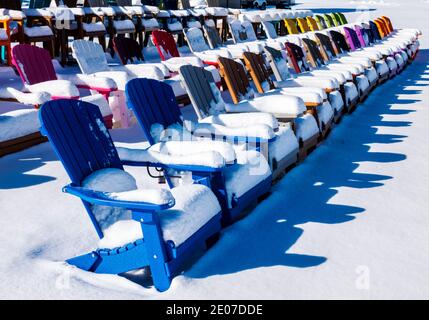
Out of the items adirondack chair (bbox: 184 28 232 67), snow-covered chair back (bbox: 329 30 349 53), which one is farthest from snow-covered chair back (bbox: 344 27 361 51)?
adirondack chair (bbox: 184 28 232 67)

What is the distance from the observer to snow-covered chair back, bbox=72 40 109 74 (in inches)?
266

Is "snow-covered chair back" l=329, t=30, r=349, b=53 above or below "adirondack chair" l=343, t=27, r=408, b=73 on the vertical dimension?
above

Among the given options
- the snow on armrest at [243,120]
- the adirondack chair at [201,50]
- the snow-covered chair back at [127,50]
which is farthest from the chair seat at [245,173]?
the adirondack chair at [201,50]

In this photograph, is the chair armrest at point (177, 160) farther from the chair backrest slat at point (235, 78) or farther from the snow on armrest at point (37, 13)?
the snow on armrest at point (37, 13)

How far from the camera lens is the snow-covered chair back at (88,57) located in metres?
6.75

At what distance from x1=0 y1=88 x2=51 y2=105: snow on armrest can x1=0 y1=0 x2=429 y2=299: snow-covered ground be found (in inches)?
18.2

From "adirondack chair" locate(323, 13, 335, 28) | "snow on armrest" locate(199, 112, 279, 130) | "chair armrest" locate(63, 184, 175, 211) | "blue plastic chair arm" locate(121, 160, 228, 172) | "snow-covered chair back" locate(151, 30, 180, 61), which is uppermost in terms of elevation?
"chair armrest" locate(63, 184, 175, 211)

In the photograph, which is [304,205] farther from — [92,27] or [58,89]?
[92,27]

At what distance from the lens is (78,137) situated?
3398 millimetres

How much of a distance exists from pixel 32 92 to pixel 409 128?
4328 mm

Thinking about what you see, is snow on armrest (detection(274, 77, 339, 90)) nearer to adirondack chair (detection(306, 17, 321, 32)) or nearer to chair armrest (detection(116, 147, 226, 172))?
chair armrest (detection(116, 147, 226, 172))

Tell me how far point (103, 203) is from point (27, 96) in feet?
11.1
